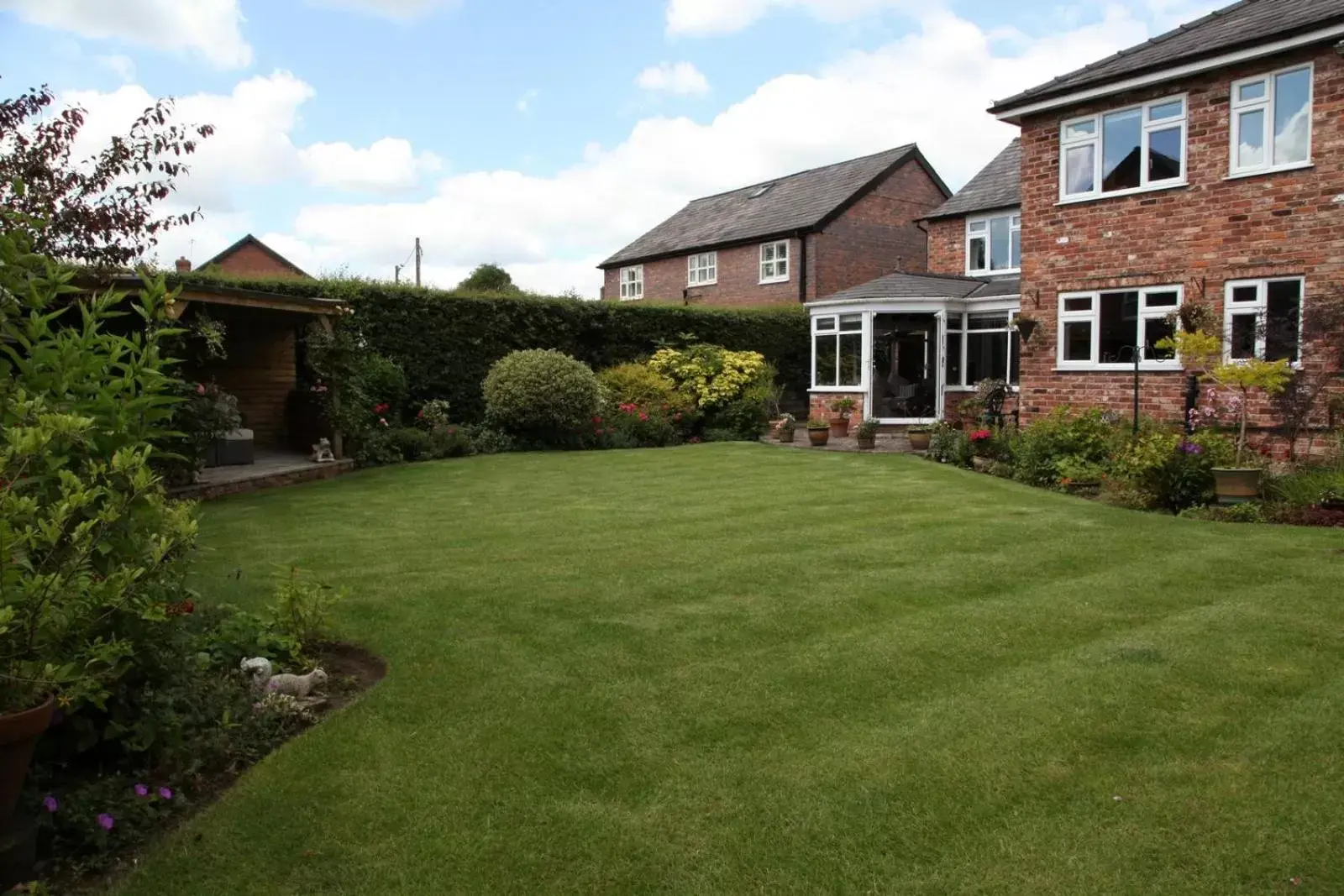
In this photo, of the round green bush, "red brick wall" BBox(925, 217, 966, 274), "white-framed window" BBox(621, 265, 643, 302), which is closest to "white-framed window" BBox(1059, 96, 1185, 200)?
"red brick wall" BBox(925, 217, 966, 274)

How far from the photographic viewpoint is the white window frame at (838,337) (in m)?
20.2

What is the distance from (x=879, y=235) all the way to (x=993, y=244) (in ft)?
25.8

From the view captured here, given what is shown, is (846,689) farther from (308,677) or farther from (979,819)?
(308,677)

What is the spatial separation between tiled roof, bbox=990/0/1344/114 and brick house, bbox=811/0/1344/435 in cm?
3

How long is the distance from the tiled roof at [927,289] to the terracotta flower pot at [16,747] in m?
18.6

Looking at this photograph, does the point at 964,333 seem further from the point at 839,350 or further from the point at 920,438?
the point at 920,438

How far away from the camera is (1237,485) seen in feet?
32.7

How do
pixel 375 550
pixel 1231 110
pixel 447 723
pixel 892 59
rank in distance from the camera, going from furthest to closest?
pixel 1231 110 < pixel 892 59 < pixel 375 550 < pixel 447 723

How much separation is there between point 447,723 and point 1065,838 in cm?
267

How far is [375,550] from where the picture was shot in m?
8.16

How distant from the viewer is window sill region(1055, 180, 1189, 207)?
14.0 meters

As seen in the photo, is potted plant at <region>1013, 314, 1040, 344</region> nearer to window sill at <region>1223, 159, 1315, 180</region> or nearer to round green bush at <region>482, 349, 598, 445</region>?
window sill at <region>1223, 159, 1315, 180</region>

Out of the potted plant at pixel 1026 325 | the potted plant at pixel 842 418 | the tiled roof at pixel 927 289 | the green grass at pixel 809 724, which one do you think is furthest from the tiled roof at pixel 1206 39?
the green grass at pixel 809 724

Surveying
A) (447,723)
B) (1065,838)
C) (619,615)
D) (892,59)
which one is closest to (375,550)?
(619,615)
